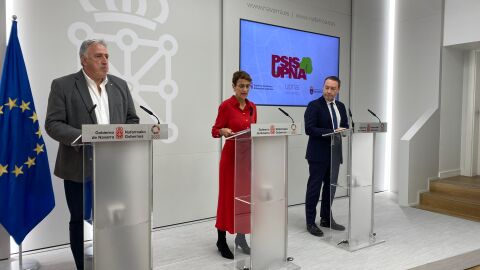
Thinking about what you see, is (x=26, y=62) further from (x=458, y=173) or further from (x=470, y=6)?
(x=458, y=173)

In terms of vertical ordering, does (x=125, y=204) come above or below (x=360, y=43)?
below

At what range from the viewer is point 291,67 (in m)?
4.89

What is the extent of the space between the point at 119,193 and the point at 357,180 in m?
2.25

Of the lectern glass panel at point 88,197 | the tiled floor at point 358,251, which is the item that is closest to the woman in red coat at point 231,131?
the tiled floor at point 358,251

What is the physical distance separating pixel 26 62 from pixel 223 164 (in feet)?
6.28

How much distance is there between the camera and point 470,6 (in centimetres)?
499

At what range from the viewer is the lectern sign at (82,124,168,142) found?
174 centimetres

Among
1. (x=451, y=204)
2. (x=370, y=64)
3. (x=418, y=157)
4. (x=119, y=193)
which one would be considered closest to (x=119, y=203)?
(x=119, y=193)

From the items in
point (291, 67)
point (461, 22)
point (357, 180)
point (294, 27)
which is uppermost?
point (461, 22)

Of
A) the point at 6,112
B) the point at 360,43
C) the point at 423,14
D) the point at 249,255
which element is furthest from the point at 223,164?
the point at 423,14

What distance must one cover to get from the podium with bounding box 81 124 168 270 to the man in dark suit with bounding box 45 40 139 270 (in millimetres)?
519

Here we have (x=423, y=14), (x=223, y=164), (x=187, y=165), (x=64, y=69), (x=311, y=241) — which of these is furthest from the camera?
(x=423, y=14)

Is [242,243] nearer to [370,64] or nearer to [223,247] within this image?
[223,247]

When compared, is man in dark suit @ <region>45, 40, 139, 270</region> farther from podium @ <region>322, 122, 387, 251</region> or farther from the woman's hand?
podium @ <region>322, 122, 387, 251</region>
